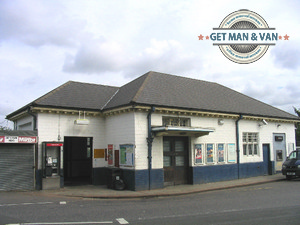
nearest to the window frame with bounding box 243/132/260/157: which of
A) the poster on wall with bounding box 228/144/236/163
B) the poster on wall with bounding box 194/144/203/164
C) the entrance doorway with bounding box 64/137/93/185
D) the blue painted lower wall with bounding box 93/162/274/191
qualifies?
the blue painted lower wall with bounding box 93/162/274/191

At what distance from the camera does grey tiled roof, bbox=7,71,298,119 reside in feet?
50.5

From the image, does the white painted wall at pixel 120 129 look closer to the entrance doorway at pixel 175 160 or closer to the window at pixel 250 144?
the entrance doorway at pixel 175 160

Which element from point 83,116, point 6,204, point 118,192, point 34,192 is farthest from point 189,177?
point 6,204

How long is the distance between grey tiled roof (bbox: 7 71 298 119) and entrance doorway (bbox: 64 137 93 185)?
3.90 metres

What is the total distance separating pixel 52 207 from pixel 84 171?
1082 centimetres

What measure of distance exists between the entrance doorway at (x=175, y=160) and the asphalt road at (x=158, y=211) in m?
4.49

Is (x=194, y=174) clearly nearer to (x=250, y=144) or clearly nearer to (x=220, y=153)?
(x=220, y=153)

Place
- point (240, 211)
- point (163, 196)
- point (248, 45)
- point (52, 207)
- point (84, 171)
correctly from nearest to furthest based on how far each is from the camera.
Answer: point (240, 211)
point (52, 207)
point (163, 196)
point (248, 45)
point (84, 171)

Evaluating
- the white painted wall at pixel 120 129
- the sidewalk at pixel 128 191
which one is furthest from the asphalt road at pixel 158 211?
the white painted wall at pixel 120 129

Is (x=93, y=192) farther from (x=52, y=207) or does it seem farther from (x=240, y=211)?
(x=240, y=211)

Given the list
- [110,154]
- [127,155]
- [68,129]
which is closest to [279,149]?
[127,155]

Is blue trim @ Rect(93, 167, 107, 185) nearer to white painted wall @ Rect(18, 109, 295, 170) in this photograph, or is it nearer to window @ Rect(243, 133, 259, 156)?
white painted wall @ Rect(18, 109, 295, 170)

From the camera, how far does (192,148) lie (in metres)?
16.4

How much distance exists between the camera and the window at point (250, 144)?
19578 millimetres
